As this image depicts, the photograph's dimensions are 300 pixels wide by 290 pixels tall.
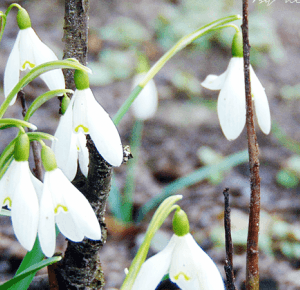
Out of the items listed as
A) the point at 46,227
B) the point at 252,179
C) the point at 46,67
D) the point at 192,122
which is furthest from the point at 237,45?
the point at 192,122

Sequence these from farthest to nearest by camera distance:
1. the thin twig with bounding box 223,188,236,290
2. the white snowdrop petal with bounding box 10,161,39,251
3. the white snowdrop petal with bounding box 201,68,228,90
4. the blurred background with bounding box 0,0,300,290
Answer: the blurred background with bounding box 0,0,300,290 < the white snowdrop petal with bounding box 201,68,228,90 < the thin twig with bounding box 223,188,236,290 < the white snowdrop petal with bounding box 10,161,39,251

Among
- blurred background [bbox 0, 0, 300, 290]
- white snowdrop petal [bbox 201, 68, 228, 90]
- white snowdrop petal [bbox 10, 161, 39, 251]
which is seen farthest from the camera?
blurred background [bbox 0, 0, 300, 290]

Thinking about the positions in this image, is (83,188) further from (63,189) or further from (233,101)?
(233,101)

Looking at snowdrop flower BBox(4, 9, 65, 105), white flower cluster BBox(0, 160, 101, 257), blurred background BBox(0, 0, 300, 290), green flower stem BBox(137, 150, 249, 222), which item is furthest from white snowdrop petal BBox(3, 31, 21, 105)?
green flower stem BBox(137, 150, 249, 222)

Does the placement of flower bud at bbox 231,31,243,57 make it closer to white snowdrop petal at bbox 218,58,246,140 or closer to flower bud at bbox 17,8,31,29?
white snowdrop petal at bbox 218,58,246,140

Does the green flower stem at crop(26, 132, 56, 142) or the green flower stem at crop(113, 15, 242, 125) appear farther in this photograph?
the green flower stem at crop(113, 15, 242, 125)

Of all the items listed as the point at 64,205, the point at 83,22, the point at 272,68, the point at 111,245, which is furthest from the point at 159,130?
the point at 64,205
